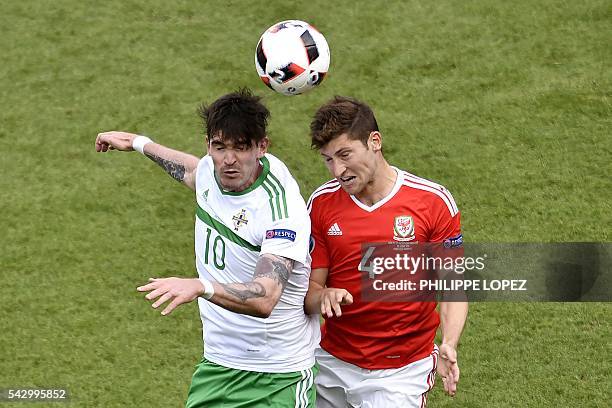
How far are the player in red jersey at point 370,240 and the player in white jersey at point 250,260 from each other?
0.83ft

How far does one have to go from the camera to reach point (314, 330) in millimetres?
6121

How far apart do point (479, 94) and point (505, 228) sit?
1.87m

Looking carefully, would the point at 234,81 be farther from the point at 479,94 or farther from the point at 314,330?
the point at 314,330

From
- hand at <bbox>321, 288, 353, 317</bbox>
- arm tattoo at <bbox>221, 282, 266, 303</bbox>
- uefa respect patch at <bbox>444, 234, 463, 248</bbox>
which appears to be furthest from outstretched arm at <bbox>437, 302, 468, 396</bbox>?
arm tattoo at <bbox>221, 282, 266, 303</bbox>

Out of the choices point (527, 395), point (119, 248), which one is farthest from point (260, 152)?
point (119, 248)

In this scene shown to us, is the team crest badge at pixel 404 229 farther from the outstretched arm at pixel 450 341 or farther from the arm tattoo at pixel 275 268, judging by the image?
the arm tattoo at pixel 275 268

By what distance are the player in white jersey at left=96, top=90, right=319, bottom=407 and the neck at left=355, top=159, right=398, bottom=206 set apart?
1.63ft

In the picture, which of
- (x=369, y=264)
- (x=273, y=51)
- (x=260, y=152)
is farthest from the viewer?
(x=273, y=51)

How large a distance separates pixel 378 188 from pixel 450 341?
914 millimetres

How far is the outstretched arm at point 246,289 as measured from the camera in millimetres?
4750

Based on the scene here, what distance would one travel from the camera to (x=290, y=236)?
5.54 meters

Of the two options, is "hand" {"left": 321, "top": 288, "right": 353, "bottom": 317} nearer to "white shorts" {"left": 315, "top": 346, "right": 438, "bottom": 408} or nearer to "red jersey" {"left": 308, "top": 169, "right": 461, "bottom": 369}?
"red jersey" {"left": 308, "top": 169, "right": 461, "bottom": 369}

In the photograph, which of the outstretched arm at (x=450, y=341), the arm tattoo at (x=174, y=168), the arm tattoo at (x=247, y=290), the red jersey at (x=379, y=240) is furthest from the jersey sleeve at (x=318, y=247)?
the arm tattoo at (x=247, y=290)

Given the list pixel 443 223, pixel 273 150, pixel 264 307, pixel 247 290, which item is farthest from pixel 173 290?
pixel 273 150
